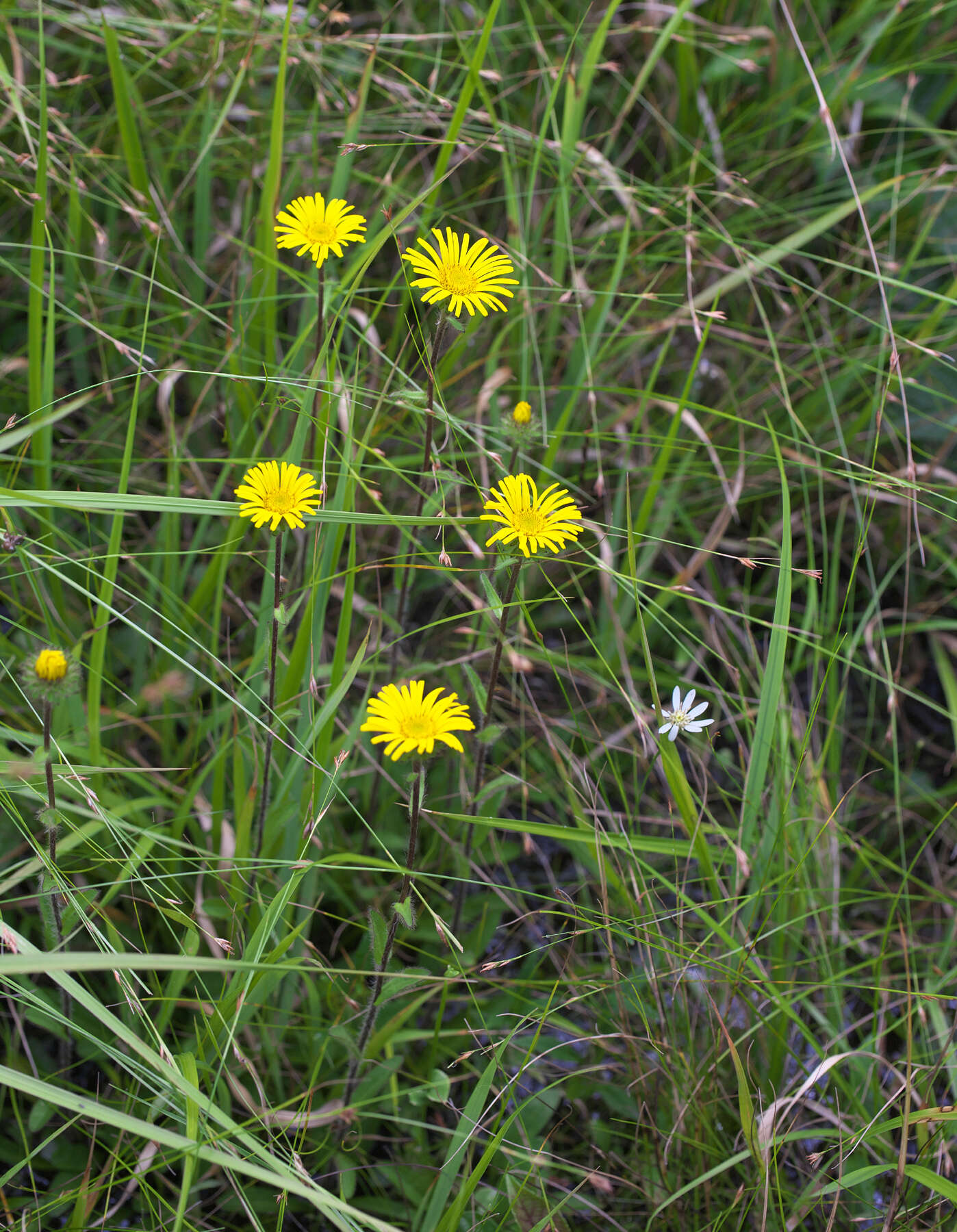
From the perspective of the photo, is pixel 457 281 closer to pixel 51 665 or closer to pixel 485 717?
pixel 485 717

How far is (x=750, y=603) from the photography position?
285 centimetres

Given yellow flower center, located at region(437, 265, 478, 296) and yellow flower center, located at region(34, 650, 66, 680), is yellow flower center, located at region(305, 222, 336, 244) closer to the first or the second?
yellow flower center, located at region(437, 265, 478, 296)

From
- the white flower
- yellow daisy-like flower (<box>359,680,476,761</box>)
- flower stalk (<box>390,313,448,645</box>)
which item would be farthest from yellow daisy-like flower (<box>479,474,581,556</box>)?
the white flower

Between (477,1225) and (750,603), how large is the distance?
70.9 inches

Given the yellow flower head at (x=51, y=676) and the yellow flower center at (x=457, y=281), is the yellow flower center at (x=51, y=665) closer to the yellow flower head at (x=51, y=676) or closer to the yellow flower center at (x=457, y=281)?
the yellow flower head at (x=51, y=676)

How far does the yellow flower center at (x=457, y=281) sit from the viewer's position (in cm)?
171

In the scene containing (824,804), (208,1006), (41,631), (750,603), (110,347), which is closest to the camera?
(208,1006)

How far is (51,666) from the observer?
1481 millimetres

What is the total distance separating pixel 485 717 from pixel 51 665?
761 mm

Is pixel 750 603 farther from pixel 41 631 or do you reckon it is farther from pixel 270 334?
pixel 41 631

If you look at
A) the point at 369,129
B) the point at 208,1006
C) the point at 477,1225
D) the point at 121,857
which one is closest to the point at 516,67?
the point at 369,129

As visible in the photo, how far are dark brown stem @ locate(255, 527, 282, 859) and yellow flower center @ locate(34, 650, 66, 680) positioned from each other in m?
0.32

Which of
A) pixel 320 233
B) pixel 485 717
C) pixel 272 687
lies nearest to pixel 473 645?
pixel 485 717

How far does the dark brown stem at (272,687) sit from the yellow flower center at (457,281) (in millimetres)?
517
